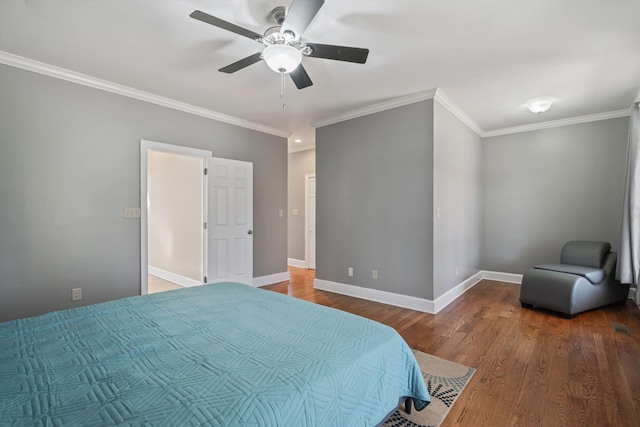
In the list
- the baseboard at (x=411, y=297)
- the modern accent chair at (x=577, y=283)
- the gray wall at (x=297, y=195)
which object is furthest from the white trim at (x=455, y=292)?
the gray wall at (x=297, y=195)

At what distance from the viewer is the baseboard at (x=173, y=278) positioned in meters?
4.74

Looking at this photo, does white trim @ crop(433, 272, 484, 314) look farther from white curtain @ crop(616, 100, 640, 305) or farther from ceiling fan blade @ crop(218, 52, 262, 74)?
ceiling fan blade @ crop(218, 52, 262, 74)

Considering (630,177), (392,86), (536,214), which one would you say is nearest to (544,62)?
(392,86)

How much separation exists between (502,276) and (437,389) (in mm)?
3916

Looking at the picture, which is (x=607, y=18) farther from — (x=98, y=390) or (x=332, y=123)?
(x=98, y=390)

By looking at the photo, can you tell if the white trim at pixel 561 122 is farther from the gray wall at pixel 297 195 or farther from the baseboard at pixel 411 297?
the gray wall at pixel 297 195

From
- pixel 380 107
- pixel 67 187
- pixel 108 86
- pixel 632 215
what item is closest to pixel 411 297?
pixel 380 107

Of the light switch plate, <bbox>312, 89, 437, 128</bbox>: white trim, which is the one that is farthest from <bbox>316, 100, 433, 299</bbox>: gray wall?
the light switch plate

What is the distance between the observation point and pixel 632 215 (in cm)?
340

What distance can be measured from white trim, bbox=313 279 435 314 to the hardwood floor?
4.4 inches

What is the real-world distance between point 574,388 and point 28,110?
5.11 metres

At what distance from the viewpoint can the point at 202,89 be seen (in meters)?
3.39

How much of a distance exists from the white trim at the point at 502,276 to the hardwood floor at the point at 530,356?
3.33 feet

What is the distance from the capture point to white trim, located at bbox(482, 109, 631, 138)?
4.14 meters
